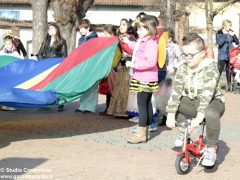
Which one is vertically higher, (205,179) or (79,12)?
(79,12)

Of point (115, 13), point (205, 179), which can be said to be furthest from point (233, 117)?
point (115, 13)

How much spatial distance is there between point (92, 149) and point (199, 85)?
6.39 ft

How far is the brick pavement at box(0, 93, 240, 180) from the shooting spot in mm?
6844

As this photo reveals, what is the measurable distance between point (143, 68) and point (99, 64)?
1.19 m

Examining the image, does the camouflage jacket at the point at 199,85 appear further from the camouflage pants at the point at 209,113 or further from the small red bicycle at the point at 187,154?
the small red bicycle at the point at 187,154

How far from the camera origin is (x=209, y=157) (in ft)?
22.3

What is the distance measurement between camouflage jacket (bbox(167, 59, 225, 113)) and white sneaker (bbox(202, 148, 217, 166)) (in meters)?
0.49

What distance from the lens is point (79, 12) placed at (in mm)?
19062

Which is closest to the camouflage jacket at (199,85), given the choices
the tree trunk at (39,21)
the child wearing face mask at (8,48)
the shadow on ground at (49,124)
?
the shadow on ground at (49,124)

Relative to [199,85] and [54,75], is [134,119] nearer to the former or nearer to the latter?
[54,75]

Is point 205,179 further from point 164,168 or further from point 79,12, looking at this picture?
point 79,12

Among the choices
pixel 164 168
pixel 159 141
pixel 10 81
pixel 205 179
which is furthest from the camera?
pixel 10 81

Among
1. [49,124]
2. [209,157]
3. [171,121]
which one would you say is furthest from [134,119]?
[209,157]

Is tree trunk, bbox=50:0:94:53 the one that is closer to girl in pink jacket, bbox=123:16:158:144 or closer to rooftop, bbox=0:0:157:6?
girl in pink jacket, bbox=123:16:158:144
